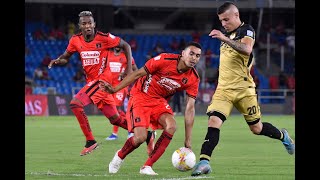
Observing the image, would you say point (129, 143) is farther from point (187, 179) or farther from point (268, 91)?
point (268, 91)

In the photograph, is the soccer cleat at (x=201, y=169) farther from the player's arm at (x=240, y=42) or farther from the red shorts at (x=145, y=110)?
the player's arm at (x=240, y=42)

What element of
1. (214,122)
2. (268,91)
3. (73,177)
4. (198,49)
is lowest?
(268,91)

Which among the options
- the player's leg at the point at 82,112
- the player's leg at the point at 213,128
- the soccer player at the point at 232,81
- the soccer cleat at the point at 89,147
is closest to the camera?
the player's leg at the point at 213,128

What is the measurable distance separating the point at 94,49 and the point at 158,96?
3653 millimetres

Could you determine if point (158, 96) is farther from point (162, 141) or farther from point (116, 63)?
point (116, 63)

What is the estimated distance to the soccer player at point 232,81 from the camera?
10.1m

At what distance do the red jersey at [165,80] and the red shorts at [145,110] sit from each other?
0.09m

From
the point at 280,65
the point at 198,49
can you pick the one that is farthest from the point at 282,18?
the point at 198,49

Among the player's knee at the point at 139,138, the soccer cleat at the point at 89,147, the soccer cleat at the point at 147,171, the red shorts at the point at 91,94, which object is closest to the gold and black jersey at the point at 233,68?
the player's knee at the point at 139,138

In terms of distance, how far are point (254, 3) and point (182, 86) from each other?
94.3ft

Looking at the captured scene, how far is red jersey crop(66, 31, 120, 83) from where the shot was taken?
14383 millimetres

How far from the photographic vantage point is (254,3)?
3909cm

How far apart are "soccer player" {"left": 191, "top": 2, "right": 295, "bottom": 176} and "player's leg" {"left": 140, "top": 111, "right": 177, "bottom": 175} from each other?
654 millimetres

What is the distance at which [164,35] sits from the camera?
46125mm
